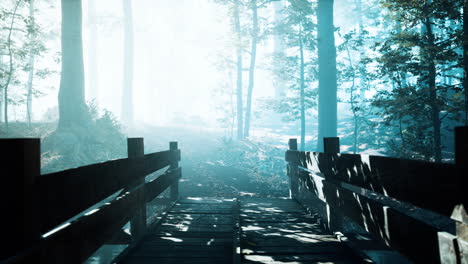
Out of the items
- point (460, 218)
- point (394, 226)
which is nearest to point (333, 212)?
point (394, 226)

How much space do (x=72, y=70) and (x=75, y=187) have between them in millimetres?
17309

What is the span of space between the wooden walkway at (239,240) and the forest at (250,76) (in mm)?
6881

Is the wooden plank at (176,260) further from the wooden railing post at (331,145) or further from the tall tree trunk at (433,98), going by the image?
the tall tree trunk at (433,98)

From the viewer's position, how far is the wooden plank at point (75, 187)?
1.90m

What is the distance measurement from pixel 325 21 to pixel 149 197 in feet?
52.6

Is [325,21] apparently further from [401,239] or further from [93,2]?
[93,2]

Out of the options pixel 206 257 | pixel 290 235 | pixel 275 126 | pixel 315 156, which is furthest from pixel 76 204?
pixel 275 126

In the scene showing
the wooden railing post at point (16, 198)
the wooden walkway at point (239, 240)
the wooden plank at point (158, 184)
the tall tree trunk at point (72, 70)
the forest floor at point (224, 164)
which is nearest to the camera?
the wooden railing post at point (16, 198)

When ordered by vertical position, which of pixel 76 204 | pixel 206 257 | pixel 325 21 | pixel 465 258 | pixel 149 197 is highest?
pixel 325 21

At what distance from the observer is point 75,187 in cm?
228

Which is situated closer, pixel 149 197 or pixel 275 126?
pixel 149 197

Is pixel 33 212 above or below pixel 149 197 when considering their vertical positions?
above

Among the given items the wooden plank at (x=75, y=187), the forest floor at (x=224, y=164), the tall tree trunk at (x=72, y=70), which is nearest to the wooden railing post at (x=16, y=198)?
the wooden plank at (x=75, y=187)

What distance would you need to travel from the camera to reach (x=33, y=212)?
1717 millimetres
